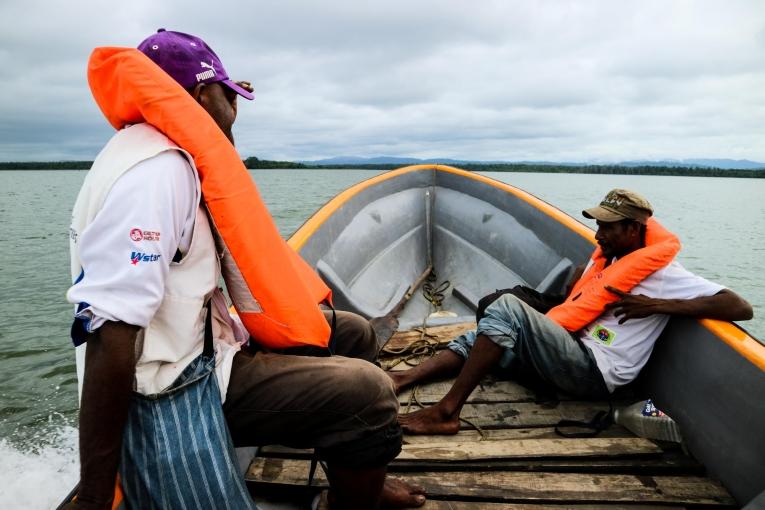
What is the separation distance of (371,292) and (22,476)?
3.06 m

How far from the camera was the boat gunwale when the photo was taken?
1.86m

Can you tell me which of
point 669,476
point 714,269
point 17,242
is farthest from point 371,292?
point 17,242

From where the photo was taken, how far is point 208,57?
1.36 meters

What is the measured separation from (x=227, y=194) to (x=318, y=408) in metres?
0.61

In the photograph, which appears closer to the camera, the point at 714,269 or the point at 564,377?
the point at 564,377

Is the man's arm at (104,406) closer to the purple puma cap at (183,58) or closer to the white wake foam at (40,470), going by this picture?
the purple puma cap at (183,58)

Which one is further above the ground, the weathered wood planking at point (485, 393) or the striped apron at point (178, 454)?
the striped apron at point (178, 454)

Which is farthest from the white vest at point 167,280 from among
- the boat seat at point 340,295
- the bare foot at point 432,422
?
the boat seat at point 340,295

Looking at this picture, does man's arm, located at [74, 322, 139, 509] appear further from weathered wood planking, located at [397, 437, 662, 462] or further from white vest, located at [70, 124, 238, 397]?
weathered wood planking, located at [397, 437, 662, 462]

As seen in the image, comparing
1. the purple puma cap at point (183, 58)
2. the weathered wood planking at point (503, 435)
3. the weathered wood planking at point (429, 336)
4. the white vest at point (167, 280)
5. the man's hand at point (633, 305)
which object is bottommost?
the weathered wood planking at point (503, 435)

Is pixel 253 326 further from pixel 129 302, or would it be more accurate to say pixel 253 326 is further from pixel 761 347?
pixel 761 347

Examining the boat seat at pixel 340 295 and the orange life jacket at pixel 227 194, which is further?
the boat seat at pixel 340 295

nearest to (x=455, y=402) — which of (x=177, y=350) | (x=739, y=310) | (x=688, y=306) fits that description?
(x=688, y=306)

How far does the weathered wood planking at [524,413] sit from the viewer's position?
2.36m
